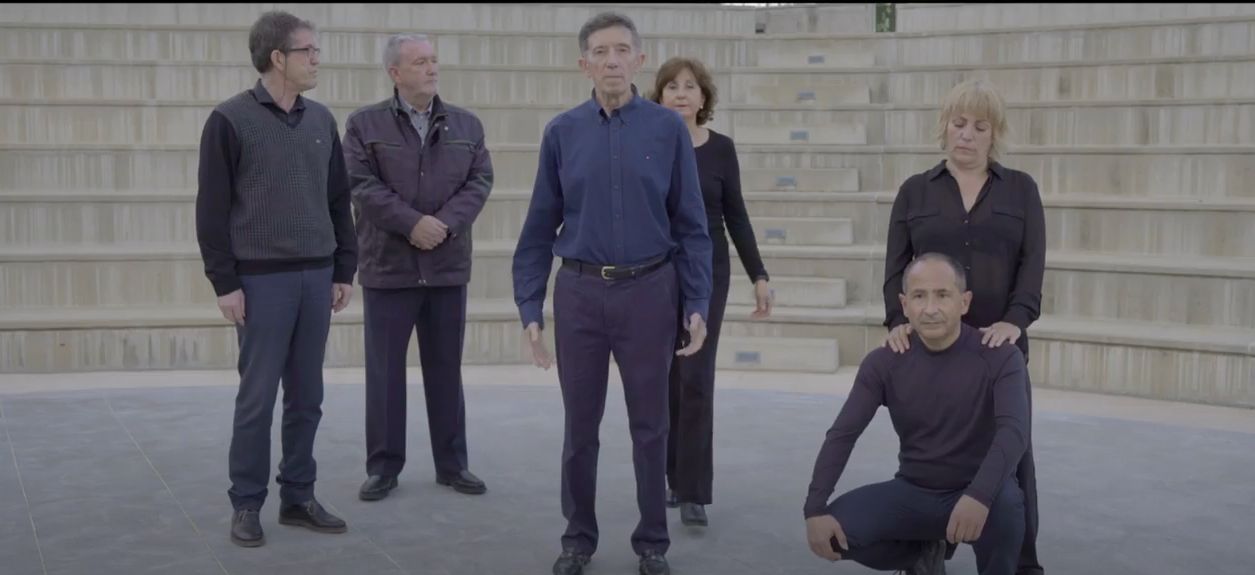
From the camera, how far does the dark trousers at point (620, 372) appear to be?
155 inches

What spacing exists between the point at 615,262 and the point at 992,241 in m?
0.96

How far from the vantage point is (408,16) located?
10055 millimetres

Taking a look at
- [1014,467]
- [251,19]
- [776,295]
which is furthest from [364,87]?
[1014,467]

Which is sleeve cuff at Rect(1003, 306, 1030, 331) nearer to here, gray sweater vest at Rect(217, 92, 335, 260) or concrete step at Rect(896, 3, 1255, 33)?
gray sweater vest at Rect(217, 92, 335, 260)

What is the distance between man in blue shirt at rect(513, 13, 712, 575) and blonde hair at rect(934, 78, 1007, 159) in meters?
0.69

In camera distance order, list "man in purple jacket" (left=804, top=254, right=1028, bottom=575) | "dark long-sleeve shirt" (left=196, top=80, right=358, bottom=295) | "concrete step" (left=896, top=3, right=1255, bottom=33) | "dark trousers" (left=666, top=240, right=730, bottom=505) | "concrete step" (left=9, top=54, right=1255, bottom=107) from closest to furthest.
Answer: "man in purple jacket" (left=804, top=254, right=1028, bottom=575) → "dark long-sleeve shirt" (left=196, top=80, right=358, bottom=295) → "dark trousers" (left=666, top=240, right=730, bottom=505) → "concrete step" (left=9, top=54, right=1255, bottom=107) → "concrete step" (left=896, top=3, right=1255, bottom=33)

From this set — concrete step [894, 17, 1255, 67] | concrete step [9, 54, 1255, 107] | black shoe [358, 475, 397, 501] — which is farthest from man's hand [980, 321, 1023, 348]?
concrete step [894, 17, 1255, 67]

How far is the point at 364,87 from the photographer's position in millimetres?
9211

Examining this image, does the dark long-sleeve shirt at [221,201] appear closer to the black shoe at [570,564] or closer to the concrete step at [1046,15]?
the black shoe at [570,564]

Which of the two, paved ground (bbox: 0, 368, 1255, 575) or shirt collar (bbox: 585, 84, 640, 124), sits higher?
shirt collar (bbox: 585, 84, 640, 124)

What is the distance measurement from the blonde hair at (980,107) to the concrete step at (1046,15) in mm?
5154

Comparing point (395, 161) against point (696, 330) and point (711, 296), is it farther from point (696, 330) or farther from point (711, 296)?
point (696, 330)

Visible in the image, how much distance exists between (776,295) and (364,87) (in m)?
2.98

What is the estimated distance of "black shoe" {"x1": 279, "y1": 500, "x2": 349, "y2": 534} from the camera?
4.51 metres
